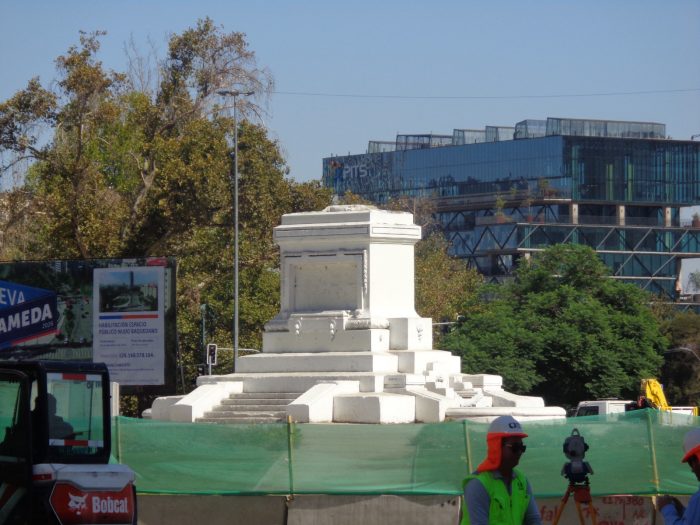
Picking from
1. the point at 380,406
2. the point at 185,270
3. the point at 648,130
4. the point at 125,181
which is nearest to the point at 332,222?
the point at 380,406

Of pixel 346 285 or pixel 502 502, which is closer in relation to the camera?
pixel 502 502

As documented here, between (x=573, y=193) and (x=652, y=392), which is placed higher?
(x=573, y=193)

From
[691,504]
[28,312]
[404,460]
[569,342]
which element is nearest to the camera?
[691,504]

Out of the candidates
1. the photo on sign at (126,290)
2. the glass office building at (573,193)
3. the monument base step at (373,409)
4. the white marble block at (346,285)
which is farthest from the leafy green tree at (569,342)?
the glass office building at (573,193)

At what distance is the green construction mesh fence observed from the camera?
56.7ft

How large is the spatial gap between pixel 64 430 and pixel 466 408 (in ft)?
56.1

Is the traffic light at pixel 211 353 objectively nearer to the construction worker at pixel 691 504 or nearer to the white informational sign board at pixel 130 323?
the white informational sign board at pixel 130 323

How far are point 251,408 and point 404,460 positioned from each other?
11556 mm

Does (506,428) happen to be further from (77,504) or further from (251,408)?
(251,408)

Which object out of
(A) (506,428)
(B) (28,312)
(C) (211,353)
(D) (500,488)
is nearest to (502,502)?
(D) (500,488)

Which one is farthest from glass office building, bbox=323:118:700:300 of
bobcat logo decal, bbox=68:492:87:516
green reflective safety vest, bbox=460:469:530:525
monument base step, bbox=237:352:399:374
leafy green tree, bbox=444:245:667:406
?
green reflective safety vest, bbox=460:469:530:525

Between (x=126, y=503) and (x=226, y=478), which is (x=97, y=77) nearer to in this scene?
(x=226, y=478)

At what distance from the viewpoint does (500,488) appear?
8344mm

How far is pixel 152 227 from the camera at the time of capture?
44656mm
